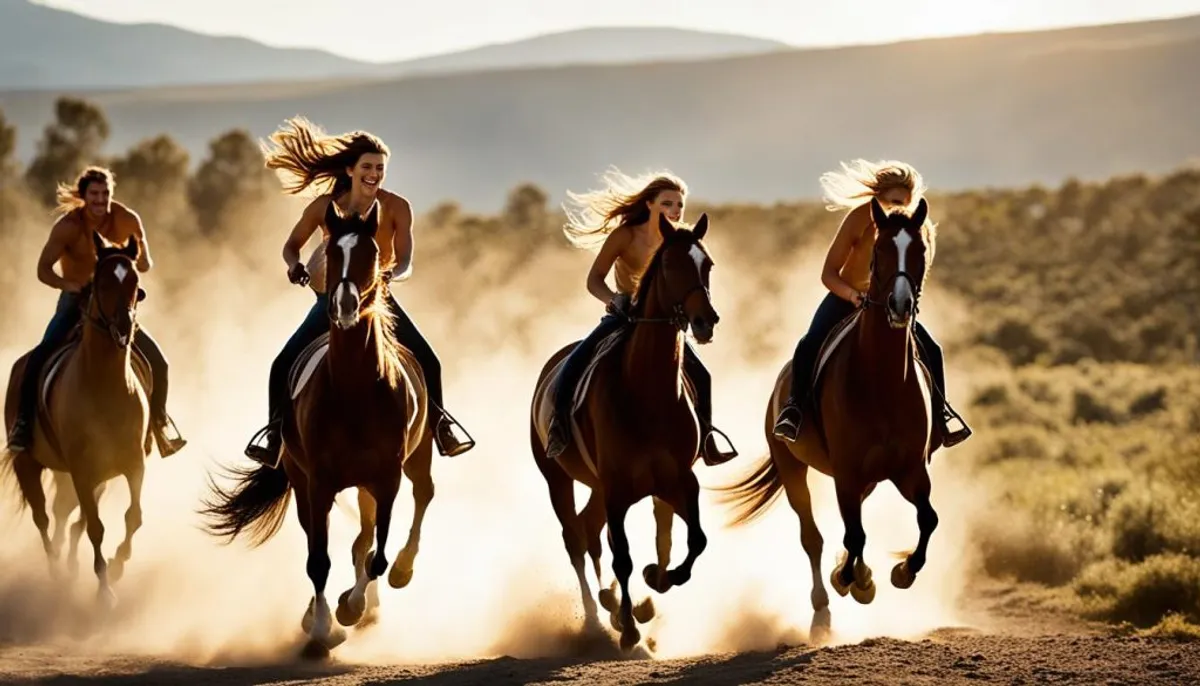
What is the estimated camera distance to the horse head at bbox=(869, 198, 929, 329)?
10.3 meters

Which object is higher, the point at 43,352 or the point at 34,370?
the point at 43,352

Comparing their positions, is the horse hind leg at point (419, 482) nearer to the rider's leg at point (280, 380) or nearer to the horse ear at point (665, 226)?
the rider's leg at point (280, 380)

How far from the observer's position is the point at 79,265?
46.0 ft

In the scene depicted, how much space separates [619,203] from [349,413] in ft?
8.45

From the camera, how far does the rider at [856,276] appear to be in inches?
463

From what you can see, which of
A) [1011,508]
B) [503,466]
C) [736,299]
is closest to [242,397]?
[503,466]

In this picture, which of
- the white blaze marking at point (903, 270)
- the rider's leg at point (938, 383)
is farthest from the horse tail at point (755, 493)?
the white blaze marking at point (903, 270)

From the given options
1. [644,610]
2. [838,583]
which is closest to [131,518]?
[644,610]

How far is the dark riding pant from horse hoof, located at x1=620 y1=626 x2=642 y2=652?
5.49 m

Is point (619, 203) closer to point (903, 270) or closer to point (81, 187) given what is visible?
point (903, 270)

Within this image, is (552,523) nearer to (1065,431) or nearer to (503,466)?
(503,466)

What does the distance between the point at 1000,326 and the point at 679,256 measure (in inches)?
1411

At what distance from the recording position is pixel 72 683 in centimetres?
1081

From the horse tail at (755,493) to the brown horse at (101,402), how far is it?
438cm
